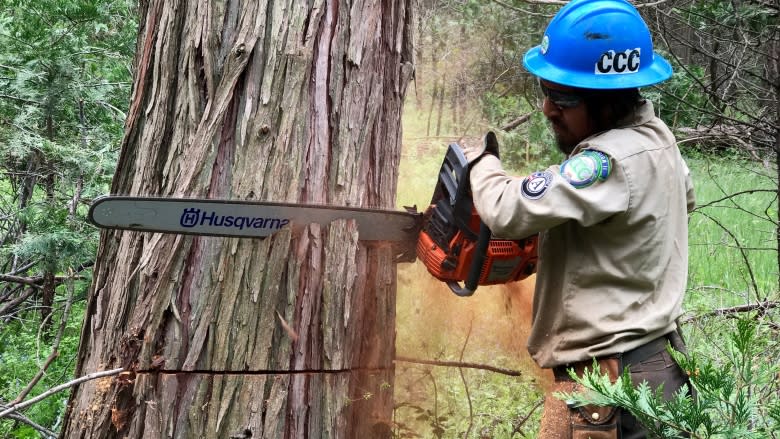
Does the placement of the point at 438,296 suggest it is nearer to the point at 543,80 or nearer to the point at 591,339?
the point at 591,339

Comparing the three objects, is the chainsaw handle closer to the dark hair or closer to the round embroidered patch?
the round embroidered patch

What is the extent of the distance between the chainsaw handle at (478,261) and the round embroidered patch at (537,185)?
0.27 meters

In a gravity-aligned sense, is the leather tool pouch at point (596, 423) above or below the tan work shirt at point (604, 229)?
below

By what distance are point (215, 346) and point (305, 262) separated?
357 mm

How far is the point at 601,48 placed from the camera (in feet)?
7.25

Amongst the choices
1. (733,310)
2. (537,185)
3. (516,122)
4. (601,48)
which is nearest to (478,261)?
(537,185)

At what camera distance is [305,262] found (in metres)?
2.16

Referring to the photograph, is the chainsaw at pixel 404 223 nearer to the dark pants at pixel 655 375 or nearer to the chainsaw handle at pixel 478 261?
the chainsaw handle at pixel 478 261

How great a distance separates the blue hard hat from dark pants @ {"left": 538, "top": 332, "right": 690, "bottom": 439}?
850 millimetres

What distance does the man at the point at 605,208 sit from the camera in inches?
83.5

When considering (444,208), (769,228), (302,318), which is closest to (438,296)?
(444,208)

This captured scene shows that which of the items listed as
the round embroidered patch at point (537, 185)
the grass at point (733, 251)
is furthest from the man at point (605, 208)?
the grass at point (733, 251)

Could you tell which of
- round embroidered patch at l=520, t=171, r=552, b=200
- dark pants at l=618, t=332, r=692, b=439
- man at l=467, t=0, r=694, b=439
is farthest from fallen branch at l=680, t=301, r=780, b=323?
round embroidered patch at l=520, t=171, r=552, b=200

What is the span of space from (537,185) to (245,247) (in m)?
0.87
